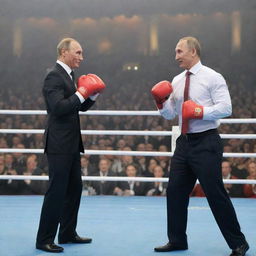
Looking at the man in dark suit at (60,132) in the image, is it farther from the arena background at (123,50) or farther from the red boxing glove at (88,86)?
the arena background at (123,50)

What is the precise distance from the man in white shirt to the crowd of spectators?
184cm

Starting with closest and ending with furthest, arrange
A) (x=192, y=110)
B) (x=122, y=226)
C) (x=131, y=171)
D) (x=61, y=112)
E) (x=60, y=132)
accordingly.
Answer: (x=192, y=110) < (x=61, y=112) < (x=60, y=132) < (x=122, y=226) < (x=131, y=171)

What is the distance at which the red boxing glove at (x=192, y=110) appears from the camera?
225 cm

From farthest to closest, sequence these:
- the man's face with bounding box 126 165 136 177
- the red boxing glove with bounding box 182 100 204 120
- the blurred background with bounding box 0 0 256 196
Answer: the blurred background with bounding box 0 0 256 196, the man's face with bounding box 126 165 136 177, the red boxing glove with bounding box 182 100 204 120

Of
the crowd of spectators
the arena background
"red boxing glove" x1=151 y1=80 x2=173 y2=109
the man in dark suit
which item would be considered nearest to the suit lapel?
the man in dark suit

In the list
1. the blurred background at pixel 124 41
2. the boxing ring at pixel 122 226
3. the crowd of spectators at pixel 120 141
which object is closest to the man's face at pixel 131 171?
the crowd of spectators at pixel 120 141

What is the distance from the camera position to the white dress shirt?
2258 mm

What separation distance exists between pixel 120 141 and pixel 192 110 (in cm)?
374

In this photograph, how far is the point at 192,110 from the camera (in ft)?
7.39

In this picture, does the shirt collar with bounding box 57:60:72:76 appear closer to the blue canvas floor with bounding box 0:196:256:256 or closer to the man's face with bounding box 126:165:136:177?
the blue canvas floor with bounding box 0:196:256:256

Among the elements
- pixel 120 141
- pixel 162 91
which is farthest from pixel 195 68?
pixel 120 141

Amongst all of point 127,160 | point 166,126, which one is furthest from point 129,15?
point 127,160

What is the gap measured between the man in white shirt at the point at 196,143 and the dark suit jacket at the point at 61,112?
43 centimetres

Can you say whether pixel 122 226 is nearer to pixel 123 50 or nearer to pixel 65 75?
pixel 65 75
